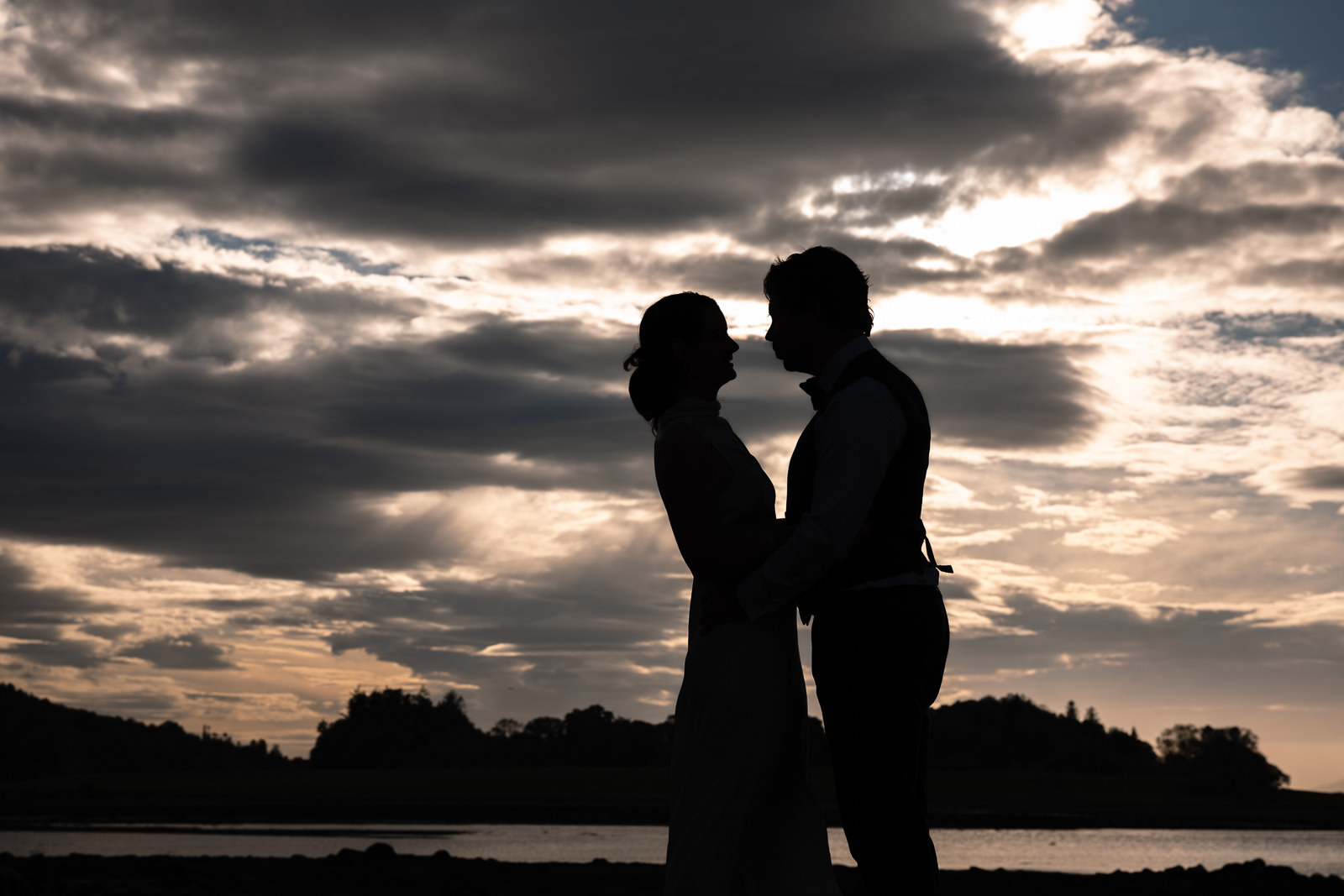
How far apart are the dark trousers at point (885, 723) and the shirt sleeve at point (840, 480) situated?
0.64 ft

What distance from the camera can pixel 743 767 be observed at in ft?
14.5

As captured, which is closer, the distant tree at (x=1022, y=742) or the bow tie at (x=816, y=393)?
the bow tie at (x=816, y=393)

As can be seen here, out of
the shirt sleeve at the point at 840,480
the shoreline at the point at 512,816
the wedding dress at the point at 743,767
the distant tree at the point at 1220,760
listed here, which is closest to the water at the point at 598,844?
the shoreline at the point at 512,816

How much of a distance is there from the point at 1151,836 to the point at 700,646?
36.1 metres

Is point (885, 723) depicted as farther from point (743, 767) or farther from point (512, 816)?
point (512, 816)

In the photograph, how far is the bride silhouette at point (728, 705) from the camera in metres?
4.37

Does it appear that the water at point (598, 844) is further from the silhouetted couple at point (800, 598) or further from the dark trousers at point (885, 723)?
the dark trousers at point (885, 723)

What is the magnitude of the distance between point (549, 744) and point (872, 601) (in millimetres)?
92817

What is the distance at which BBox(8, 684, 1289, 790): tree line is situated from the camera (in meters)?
82.4

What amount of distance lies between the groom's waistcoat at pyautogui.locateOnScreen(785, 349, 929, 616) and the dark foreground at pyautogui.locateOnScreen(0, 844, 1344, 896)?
812 centimetres

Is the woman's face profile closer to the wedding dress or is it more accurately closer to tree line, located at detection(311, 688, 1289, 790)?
the wedding dress

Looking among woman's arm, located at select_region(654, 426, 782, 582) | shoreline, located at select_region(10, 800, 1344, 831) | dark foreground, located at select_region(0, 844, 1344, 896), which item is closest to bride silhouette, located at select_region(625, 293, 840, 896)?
woman's arm, located at select_region(654, 426, 782, 582)

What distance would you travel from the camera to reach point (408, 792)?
62625 mm

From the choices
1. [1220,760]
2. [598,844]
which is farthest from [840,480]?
[1220,760]
